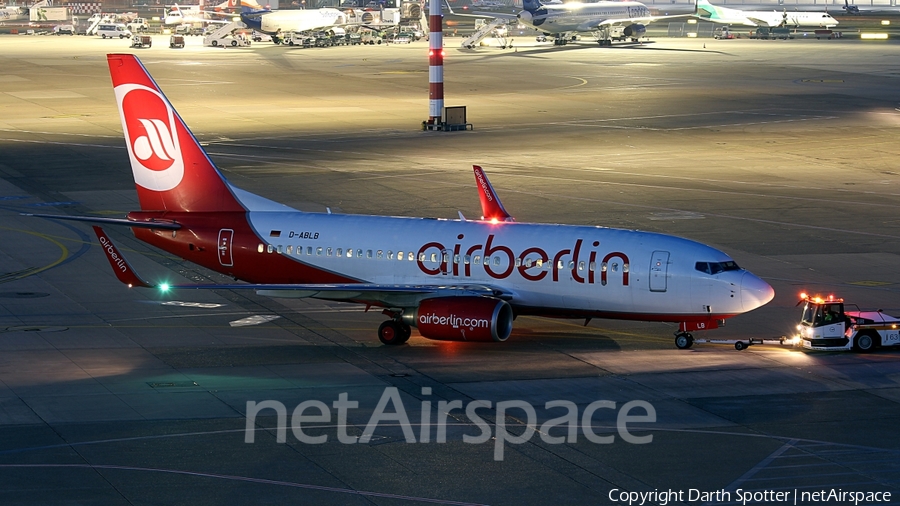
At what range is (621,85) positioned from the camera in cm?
12812

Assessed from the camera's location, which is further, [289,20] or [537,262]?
[289,20]

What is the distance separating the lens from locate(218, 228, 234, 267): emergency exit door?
141 feet

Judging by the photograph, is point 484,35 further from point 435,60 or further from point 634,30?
point 435,60

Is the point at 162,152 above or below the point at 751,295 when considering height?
above

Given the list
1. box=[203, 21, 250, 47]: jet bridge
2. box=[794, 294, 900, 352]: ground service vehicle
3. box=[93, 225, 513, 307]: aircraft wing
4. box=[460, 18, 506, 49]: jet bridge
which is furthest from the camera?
box=[203, 21, 250, 47]: jet bridge

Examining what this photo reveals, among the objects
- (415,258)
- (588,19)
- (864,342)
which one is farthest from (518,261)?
(588,19)

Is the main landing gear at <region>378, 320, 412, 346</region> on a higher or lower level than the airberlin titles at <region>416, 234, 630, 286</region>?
lower

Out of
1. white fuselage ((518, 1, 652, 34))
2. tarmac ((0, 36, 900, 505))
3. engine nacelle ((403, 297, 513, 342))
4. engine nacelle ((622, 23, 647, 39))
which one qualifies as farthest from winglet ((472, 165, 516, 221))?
engine nacelle ((622, 23, 647, 39))

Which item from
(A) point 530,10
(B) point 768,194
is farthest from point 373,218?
(A) point 530,10

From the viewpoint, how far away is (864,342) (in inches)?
1524

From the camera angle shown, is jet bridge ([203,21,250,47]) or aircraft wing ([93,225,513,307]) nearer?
aircraft wing ([93,225,513,307])

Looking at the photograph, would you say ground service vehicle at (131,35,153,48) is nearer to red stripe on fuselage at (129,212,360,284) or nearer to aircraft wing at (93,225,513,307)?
red stripe on fuselage at (129,212,360,284)

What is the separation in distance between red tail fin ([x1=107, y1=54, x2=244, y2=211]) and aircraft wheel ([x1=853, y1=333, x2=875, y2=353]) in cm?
2111

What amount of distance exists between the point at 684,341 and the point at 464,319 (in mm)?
7230
